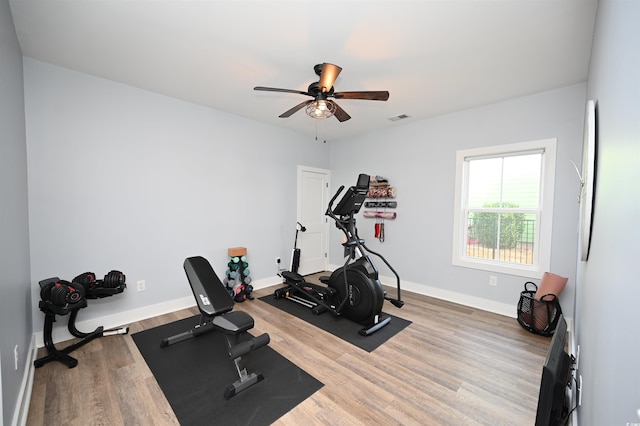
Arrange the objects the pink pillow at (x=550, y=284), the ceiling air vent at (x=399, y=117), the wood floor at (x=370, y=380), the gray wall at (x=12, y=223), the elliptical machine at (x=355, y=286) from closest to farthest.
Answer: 1. the gray wall at (x=12, y=223)
2. the wood floor at (x=370, y=380)
3. the pink pillow at (x=550, y=284)
4. the elliptical machine at (x=355, y=286)
5. the ceiling air vent at (x=399, y=117)

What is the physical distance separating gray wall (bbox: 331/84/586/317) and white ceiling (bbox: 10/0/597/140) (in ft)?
1.08

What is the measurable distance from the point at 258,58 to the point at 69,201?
244 centimetres

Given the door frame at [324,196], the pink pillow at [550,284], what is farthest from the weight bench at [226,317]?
the pink pillow at [550,284]

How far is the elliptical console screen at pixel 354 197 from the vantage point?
10.3 feet

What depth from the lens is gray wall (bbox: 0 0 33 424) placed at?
151 cm

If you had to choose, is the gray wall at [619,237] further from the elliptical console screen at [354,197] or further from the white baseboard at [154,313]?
the elliptical console screen at [354,197]

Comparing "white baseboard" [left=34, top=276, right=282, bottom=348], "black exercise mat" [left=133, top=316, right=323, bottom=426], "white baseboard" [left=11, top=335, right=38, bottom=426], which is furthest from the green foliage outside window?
"white baseboard" [left=11, top=335, right=38, bottom=426]

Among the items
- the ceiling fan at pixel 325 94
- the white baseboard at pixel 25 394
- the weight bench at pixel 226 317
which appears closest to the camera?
the white baseboard at pixel 25 394

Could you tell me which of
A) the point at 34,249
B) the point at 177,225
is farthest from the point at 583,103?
the point at 34,249

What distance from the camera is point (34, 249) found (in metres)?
2.58

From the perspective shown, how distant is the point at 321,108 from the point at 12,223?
252 centimetres

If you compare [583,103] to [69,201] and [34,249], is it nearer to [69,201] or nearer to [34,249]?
[69,201]

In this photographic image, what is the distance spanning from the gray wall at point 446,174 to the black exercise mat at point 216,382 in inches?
108

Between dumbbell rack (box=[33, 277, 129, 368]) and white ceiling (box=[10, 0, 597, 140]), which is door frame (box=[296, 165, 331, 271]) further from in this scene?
dumbbell rack (box=[33, 277, 129, 368])
